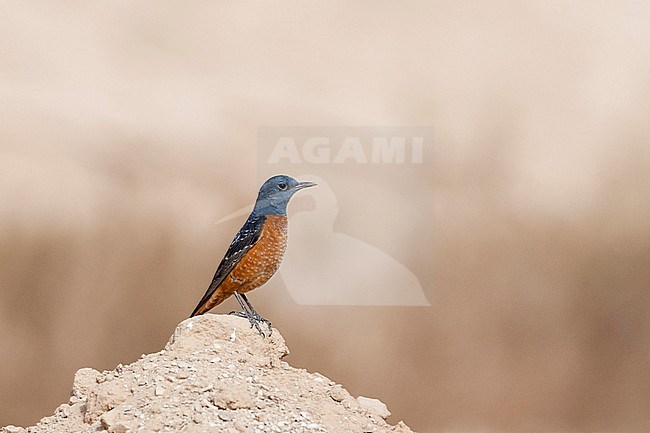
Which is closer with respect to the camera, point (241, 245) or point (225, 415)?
point (225, 415)

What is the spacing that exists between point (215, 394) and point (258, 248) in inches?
37.0

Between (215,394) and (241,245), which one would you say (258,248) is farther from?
(215,394)

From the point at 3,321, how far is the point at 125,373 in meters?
2.30

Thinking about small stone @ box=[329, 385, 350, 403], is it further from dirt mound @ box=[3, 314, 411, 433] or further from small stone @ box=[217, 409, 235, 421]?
small stone @ box=[217, 409, 235, 421]

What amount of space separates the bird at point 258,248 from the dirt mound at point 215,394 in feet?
1.10

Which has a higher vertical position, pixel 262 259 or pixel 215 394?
pixel 262 259

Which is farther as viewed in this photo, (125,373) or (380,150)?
(380,150)

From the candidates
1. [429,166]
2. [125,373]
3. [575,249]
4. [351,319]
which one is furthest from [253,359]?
[575,249]

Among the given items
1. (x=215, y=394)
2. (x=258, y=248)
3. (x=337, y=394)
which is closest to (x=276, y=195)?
(x=258, y=248)

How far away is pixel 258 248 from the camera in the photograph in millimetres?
3311

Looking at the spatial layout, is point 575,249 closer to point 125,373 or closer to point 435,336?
point 435,336

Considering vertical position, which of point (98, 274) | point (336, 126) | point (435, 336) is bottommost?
point (435, 336)

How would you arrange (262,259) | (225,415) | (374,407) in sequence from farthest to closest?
(262,259) < (374,407) < (225,415)

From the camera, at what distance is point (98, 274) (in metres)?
4.73
